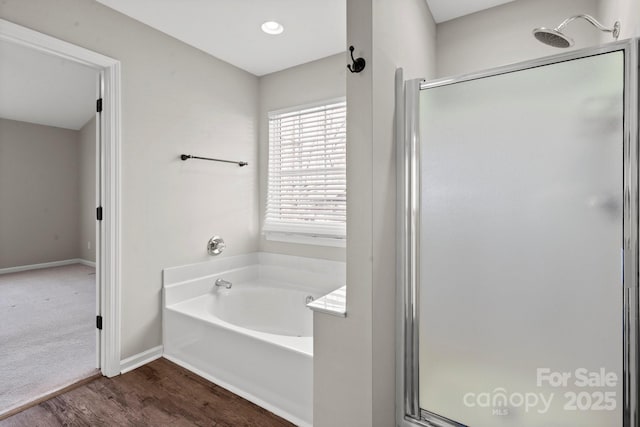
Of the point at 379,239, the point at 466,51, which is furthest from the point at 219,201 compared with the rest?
the point at 466,51

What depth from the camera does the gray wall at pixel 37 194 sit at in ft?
16.8

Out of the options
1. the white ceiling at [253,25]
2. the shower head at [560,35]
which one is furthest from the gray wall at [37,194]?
the shower head at [560,35]

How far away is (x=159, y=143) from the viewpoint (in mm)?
2430

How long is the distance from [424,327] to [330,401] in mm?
→ 569

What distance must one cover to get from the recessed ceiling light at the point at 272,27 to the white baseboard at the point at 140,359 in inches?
99.4

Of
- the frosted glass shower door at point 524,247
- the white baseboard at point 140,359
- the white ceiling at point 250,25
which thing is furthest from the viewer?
the white baseboard at point 140,359

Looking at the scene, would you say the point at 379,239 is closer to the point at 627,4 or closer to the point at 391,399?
the point at 391,399

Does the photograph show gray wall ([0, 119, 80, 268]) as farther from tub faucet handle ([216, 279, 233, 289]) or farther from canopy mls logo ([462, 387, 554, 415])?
canopy mls logo ([462, 387, 554, 415])

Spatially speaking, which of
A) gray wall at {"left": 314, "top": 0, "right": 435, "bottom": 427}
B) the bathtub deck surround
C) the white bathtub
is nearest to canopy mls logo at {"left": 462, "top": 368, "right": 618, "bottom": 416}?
gray wall at {"left": 314, "top": 0, "right": 435, "bottom": 427}

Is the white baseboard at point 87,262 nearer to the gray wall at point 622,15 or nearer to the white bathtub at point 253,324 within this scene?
the white bathtub at point 253,324

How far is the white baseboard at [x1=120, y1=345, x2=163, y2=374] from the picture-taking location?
2247 millimetres

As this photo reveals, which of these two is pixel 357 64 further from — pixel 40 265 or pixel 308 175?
pixel 40 265

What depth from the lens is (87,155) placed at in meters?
5.75

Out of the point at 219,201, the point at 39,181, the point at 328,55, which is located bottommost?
the point at 219,201
